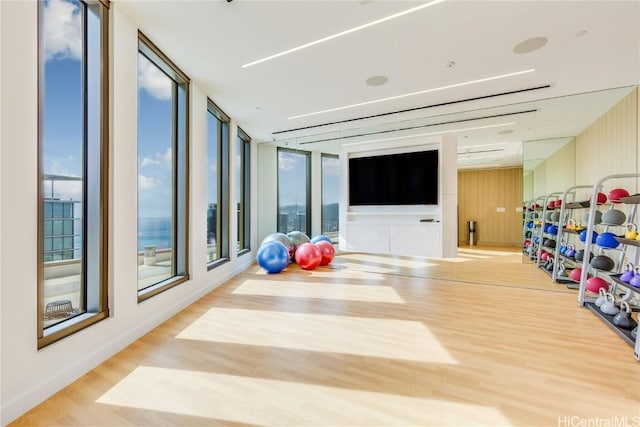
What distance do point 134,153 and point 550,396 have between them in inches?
152

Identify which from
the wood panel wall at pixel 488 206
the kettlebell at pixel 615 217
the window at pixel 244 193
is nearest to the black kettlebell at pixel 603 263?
the kettlebell at pixel 615 217

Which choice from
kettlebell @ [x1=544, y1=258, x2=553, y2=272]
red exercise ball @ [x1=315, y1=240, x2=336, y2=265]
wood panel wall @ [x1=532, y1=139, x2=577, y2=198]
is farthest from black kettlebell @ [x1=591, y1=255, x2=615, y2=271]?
red exercise ball @ [x1=315, y1=240, x2=336, y2=265]

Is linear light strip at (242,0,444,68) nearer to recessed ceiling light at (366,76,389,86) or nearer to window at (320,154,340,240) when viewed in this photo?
recessed ceiling light at (366,76,389,86)

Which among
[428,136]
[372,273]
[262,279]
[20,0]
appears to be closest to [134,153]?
[20,0]

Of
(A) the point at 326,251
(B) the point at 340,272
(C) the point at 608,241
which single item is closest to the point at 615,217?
(C) the point at 608,241

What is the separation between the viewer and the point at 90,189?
2.37m

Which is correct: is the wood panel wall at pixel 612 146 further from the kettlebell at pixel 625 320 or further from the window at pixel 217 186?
the window at pixel 217 186

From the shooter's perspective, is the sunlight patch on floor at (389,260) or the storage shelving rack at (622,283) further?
the sunlight patch on floor at (389,260)

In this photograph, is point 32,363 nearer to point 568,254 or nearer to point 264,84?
point 264,84

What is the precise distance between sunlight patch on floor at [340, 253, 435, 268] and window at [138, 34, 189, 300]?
359 centimetres

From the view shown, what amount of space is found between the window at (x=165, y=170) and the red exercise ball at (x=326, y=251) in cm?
288

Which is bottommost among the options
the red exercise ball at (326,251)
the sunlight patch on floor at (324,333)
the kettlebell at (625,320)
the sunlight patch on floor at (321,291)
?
the sunlight patch on floor at (324,333)

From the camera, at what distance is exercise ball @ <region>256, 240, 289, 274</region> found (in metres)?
5.32

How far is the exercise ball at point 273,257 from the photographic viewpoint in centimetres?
532
